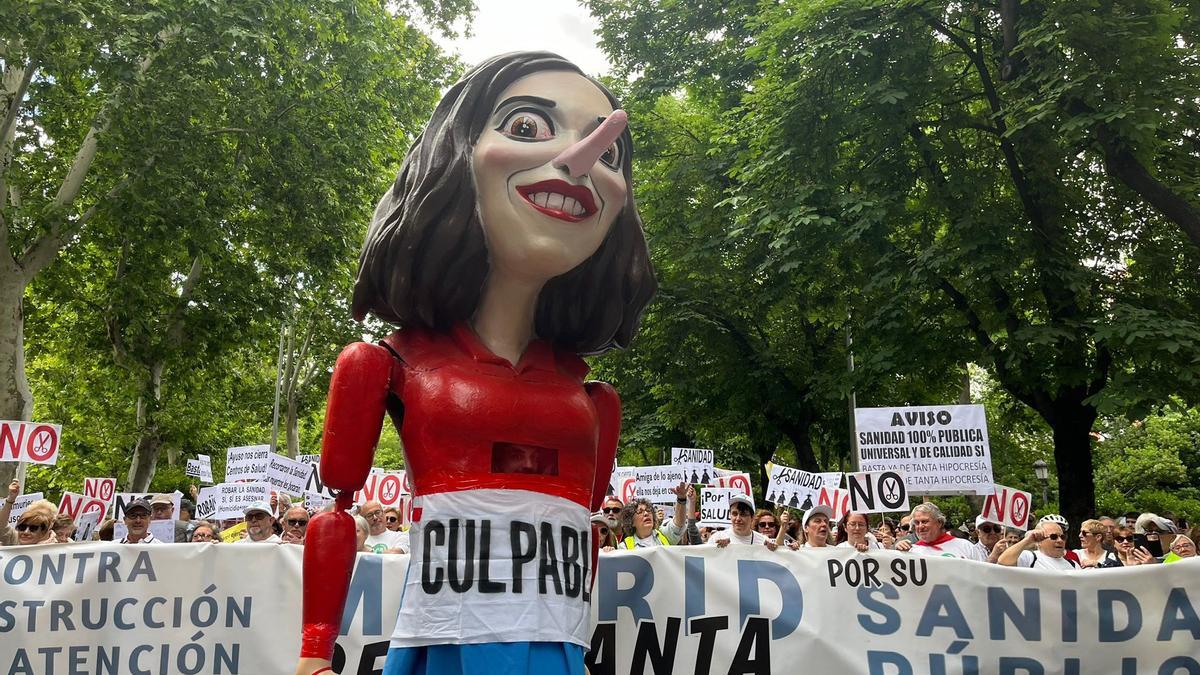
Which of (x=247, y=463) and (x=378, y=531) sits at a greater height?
(x=247, y=463)

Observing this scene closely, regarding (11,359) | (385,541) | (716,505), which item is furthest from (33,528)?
(11,359)

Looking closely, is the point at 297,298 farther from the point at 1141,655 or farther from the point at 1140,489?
the point at 1140,489

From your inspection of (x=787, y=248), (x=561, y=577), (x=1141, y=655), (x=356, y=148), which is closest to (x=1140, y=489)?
(x=787, y=248)

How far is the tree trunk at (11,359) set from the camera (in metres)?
14.7

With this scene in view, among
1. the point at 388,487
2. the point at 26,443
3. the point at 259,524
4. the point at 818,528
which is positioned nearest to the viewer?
the point at 259,524

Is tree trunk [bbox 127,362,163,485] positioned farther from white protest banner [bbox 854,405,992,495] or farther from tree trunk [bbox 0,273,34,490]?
white protest banner [bbox 854,405,992,495]

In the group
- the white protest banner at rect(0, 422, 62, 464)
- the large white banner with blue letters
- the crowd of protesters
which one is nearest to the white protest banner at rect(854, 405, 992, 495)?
the crowd of protesters

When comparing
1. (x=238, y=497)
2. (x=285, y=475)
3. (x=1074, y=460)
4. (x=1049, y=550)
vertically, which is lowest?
(x=1049, y=550)

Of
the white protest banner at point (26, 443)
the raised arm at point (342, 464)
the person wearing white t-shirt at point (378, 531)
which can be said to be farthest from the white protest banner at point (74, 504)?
the raised arm at point (342, 464)

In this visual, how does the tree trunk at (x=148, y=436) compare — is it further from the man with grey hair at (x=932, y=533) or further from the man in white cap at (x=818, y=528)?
the man with grey hair at (x=932, y=533)

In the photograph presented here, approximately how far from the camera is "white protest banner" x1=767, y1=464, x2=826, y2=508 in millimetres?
12898

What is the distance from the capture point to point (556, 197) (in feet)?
9.70

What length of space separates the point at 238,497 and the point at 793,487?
676cm

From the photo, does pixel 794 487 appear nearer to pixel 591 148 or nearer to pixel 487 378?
pixel 487 378
